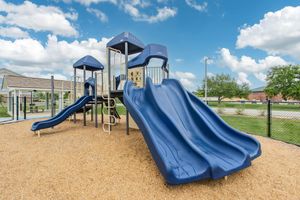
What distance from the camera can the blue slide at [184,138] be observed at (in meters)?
2.70

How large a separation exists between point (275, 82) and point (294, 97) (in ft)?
11.9

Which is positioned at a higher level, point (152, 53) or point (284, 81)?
point (284, 81)

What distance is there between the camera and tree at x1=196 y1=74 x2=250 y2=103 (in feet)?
110

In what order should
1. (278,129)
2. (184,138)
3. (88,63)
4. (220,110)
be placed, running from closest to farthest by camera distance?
(184,138)
(278,129)
(88,63)
(220,110)

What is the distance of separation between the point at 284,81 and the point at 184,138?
33010 millimetres

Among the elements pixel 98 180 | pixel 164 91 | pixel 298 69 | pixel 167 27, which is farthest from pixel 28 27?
pixel 298 69

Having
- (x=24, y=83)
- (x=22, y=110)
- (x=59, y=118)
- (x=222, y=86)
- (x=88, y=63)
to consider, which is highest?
(x=222, y=86)

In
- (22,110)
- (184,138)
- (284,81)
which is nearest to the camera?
(184,138)

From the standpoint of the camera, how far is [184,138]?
3.31m

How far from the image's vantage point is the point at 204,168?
8.82 ft

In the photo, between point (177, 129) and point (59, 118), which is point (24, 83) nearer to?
point (59, 118)

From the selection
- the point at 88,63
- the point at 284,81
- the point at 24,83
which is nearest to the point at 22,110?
the point at 24,83

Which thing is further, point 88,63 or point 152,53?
point 88,63

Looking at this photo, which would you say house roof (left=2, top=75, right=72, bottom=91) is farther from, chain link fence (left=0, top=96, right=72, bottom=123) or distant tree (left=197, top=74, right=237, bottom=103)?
distant tree (left=197, top=74, right=237, bottom=103)
